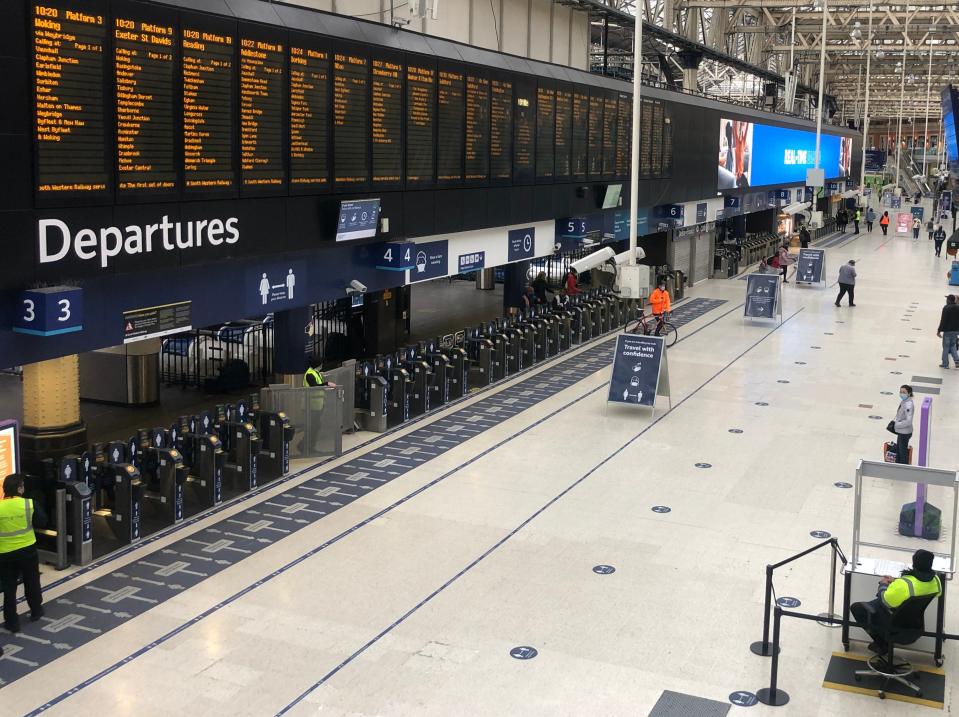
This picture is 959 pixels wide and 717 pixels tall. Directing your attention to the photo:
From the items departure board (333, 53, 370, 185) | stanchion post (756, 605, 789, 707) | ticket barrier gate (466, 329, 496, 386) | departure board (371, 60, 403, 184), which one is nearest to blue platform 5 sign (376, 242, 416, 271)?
departure board (371, 60, 403, 184)

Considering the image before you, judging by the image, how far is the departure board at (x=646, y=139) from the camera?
82.2 feet

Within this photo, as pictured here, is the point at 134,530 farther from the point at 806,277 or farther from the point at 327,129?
the point at 806,277

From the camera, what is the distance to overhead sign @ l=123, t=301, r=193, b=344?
1063 centimetres

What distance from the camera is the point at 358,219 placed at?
13953 mm

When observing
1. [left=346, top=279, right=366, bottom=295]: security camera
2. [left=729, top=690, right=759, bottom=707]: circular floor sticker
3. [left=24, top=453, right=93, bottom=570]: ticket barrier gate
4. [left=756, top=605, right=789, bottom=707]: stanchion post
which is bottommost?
[left=729, top=690, right=759, bottom=707]: circular floor sticker

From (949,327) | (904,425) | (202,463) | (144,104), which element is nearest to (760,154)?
(949,327)

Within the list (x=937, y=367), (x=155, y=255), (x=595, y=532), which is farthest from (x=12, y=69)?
(x=937, y=367)

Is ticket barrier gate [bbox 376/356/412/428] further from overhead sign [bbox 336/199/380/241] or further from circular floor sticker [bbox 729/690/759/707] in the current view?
circular floor sticker [bbox 729/690/759/707]

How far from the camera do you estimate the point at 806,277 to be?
32.9 metres

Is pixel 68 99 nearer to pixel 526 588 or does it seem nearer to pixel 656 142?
pixel 526 588

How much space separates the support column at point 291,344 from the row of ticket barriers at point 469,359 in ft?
2.84

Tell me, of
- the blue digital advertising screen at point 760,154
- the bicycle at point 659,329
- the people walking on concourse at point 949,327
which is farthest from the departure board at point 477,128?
the blue digital advertising screen at point 760,154

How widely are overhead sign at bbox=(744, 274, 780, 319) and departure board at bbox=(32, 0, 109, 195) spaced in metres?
18.1

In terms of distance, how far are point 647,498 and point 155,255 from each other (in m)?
5.74
